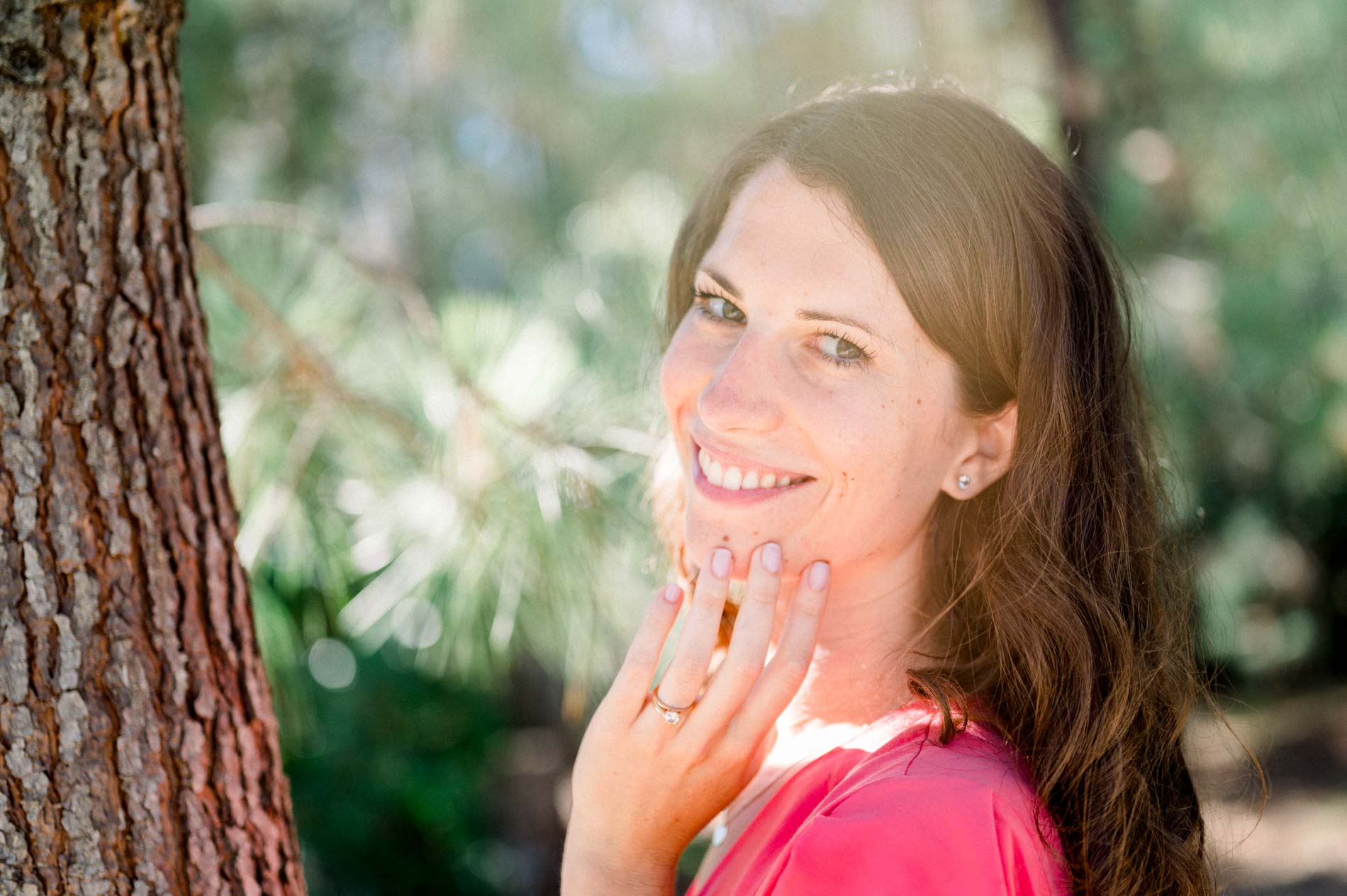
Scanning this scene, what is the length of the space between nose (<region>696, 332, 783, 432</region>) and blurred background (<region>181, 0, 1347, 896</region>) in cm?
41

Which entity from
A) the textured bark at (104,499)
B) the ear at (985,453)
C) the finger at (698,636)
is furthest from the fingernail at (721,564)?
the textured bark at (104,499)

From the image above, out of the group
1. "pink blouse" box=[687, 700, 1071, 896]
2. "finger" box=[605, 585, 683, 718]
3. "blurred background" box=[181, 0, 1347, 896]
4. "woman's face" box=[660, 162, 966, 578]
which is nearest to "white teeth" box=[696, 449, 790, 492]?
"woman's face" box=[660, 162, 966, 578]

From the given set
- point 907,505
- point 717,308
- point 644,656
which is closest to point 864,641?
point 907,505

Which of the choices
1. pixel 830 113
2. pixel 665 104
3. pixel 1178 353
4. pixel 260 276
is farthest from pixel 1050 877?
pixel 665 104

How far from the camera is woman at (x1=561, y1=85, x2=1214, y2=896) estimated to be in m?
1.04

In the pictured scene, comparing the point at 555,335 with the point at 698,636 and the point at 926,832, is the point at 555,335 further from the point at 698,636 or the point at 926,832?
the point at 926,832

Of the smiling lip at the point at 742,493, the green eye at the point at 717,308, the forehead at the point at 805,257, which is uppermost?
the forehead at the point at 805,257

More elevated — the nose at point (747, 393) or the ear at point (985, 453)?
the nose at point (747, 393)

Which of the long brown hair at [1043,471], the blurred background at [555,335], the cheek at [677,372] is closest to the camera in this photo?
the long brown hair at [1043,471]

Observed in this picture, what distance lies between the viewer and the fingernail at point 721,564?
108cm

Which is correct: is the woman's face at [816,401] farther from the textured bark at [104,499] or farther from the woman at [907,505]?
the textured bark at [104,499]

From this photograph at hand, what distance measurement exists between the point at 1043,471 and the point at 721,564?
1.05 feet

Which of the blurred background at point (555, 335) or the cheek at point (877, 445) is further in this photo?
the blurred background at point (555, 335)

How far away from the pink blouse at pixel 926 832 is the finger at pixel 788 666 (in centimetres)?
10
